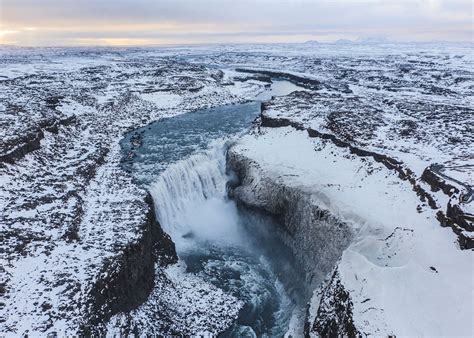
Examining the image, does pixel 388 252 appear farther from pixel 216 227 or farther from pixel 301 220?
pixel 216 227

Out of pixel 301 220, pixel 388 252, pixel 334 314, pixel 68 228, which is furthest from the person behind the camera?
pixel 301 220

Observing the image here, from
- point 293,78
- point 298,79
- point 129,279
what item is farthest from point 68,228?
point 293,78

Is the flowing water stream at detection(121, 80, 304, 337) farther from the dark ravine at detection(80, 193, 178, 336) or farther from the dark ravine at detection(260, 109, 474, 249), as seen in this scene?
the dark ravine at detection(260, 109, 474, 249)

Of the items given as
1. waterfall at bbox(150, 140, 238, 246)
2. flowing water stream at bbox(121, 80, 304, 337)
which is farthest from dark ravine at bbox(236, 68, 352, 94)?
waterfall at bbox(150, 140, 238, 246)

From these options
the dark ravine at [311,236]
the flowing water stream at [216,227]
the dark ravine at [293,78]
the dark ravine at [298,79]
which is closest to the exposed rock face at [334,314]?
the dark ravine at [311,236]

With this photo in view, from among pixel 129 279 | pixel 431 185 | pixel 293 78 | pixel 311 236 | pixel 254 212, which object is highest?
pixel 431 185

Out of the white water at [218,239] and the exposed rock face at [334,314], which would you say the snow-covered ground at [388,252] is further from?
the white water at [218,239]
